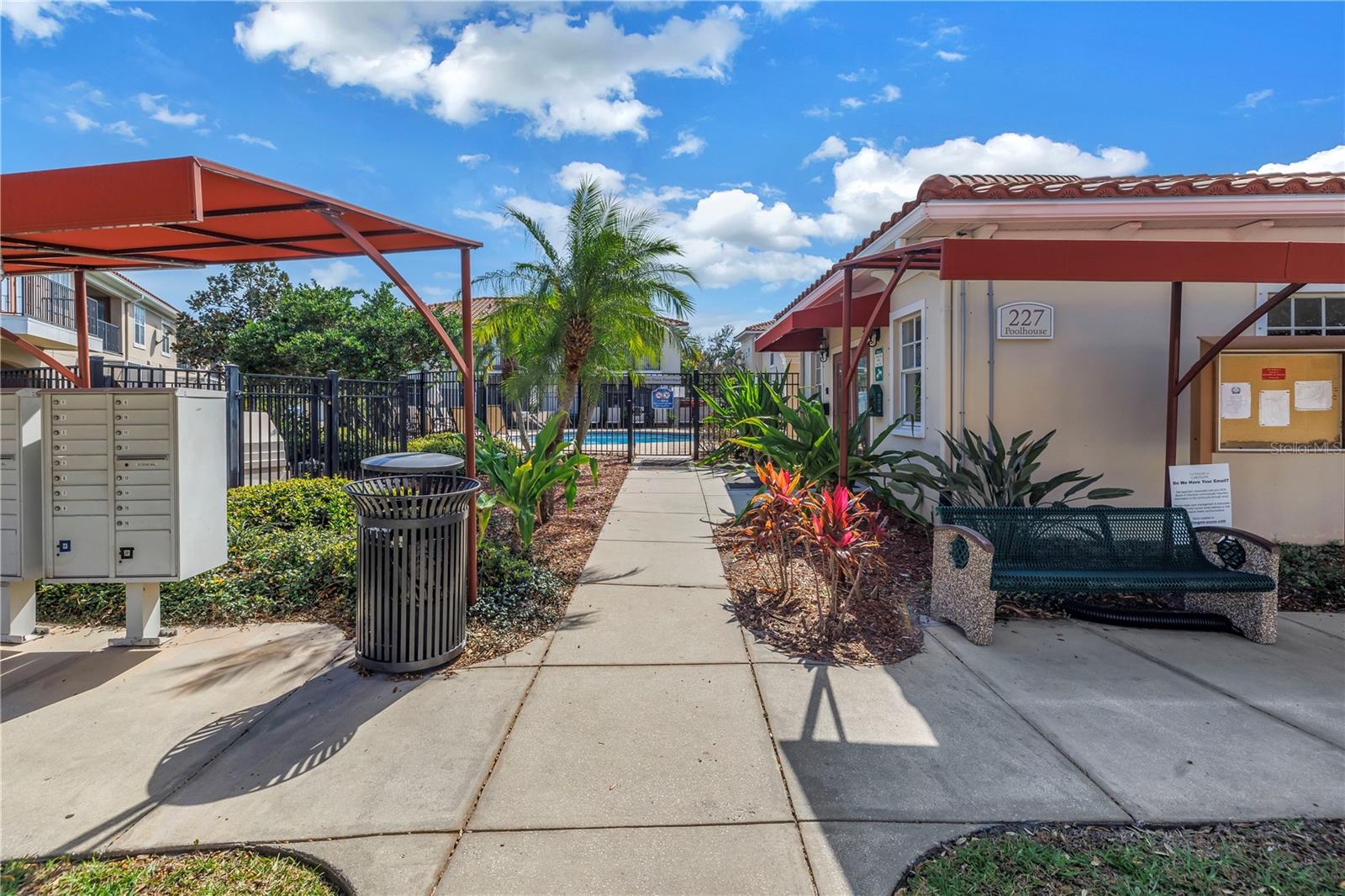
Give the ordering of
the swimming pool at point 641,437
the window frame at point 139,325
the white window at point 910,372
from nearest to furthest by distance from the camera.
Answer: the white window at point 910,372, the swimming pool at point 641,437, the window frame at point 139,325

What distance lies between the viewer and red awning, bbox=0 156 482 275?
117 inches

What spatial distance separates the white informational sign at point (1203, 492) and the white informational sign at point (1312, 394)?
1.52 m

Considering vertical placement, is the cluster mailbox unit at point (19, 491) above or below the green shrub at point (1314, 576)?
above

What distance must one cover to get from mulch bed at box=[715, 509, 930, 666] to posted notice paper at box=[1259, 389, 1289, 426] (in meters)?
3.37

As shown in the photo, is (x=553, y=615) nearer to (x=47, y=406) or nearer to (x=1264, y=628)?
(x=47, y=406)

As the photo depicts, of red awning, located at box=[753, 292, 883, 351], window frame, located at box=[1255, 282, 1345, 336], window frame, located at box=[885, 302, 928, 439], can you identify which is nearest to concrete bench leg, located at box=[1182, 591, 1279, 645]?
window frame, located at box=[885, 302, 928, 439]

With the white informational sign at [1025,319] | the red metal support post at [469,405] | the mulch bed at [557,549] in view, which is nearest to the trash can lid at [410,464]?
the red metal support post at [469,405]

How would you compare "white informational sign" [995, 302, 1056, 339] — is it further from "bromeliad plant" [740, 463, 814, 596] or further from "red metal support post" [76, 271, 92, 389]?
"red metal support post" [76, 271, 92, 389]

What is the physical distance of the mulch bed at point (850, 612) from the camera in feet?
14.3

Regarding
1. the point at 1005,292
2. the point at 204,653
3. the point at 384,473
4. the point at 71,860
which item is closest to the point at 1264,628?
the point at 1005,292

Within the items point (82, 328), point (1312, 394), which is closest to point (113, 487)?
point (82, 328)

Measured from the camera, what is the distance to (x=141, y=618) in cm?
441

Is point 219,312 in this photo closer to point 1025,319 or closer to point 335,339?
point 335,339

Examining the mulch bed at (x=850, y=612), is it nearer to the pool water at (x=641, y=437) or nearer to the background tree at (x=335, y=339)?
the pool water at (x=641, y=437)
